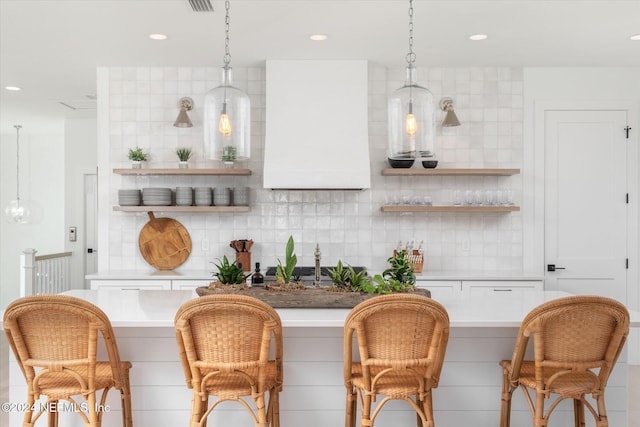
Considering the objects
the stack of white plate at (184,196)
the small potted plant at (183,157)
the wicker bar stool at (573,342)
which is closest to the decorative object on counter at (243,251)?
the stack of white plate at (184,196)

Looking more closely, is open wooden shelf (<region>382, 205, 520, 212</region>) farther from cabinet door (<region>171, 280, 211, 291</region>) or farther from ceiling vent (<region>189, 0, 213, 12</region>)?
ceiling vent (<region>189, 0, 213, 12</region>)

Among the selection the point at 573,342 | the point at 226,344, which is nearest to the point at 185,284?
the point at 226,344

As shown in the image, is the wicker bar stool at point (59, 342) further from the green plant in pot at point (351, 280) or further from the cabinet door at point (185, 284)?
the cabinet door at point (185, 284)

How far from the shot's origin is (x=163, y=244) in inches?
192

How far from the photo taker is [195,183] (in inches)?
194

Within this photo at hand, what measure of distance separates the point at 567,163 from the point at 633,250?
94 centimetres

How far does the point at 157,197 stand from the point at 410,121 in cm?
284

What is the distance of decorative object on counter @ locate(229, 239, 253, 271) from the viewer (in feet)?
15.4

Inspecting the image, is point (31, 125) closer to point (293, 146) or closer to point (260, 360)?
point (293, 146)

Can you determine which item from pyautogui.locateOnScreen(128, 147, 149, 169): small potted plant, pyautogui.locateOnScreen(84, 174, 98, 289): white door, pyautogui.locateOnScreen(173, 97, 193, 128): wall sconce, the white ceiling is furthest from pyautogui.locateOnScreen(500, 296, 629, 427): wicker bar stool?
pyautogui.locateOnScreen(84, 174, 98, 289): white door

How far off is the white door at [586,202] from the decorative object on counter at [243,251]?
2.57 m

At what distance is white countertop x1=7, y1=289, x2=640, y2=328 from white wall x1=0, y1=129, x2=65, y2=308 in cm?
558

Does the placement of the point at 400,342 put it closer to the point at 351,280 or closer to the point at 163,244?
the point at 351,280

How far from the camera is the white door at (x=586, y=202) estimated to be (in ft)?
15.9
